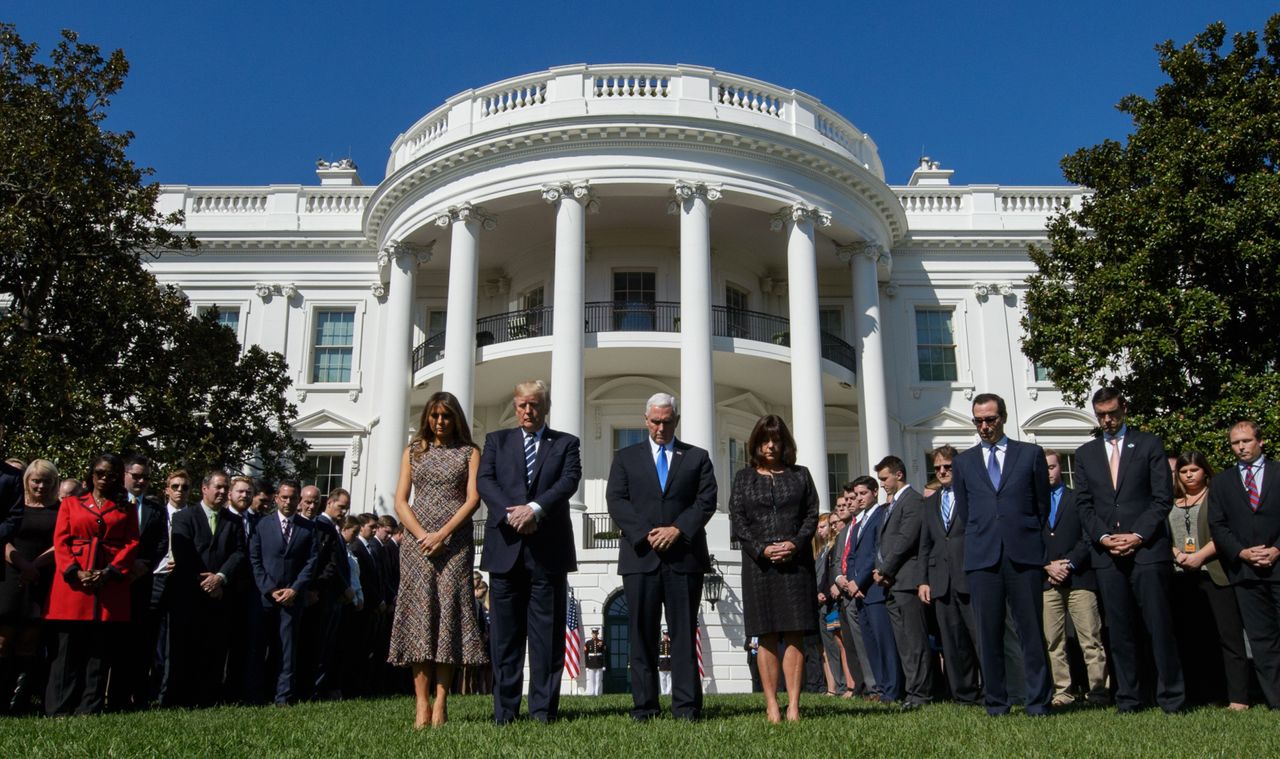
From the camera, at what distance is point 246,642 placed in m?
9.35

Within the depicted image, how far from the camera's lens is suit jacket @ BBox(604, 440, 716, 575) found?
6504 mm

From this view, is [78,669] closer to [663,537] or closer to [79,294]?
[663,537]

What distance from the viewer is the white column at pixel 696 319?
820 inches

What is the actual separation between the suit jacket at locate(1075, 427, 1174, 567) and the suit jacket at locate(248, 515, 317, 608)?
6.69m

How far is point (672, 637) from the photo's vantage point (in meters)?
6.43

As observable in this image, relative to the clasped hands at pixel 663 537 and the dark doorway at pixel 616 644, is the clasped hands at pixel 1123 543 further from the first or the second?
the dark doorway at pixel 616 644

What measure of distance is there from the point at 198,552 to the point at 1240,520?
8329 millimetres

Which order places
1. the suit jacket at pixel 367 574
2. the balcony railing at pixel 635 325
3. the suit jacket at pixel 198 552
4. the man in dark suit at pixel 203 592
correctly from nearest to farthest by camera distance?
the man in dark suit at pixel 203 592 < the suit jacket at pixel 198 552 < the suit jacket at pixel 367 574 < the balcony railing at pixel 635 325

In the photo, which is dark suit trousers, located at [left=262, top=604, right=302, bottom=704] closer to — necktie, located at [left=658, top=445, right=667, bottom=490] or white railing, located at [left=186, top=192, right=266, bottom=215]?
necktie, located at [left=658, top=445, right=667, bottom=490]

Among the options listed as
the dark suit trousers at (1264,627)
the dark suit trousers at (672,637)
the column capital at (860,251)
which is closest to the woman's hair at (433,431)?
the dark suit trousers at (672,637)

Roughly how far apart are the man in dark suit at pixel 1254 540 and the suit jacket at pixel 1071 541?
1.11 m

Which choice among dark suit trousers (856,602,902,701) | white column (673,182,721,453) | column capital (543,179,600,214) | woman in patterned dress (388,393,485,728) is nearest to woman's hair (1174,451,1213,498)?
dark suit trousers (856,602,902,701)

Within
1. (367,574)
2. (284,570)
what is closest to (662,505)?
(284,570)

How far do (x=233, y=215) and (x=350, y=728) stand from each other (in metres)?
24.8
